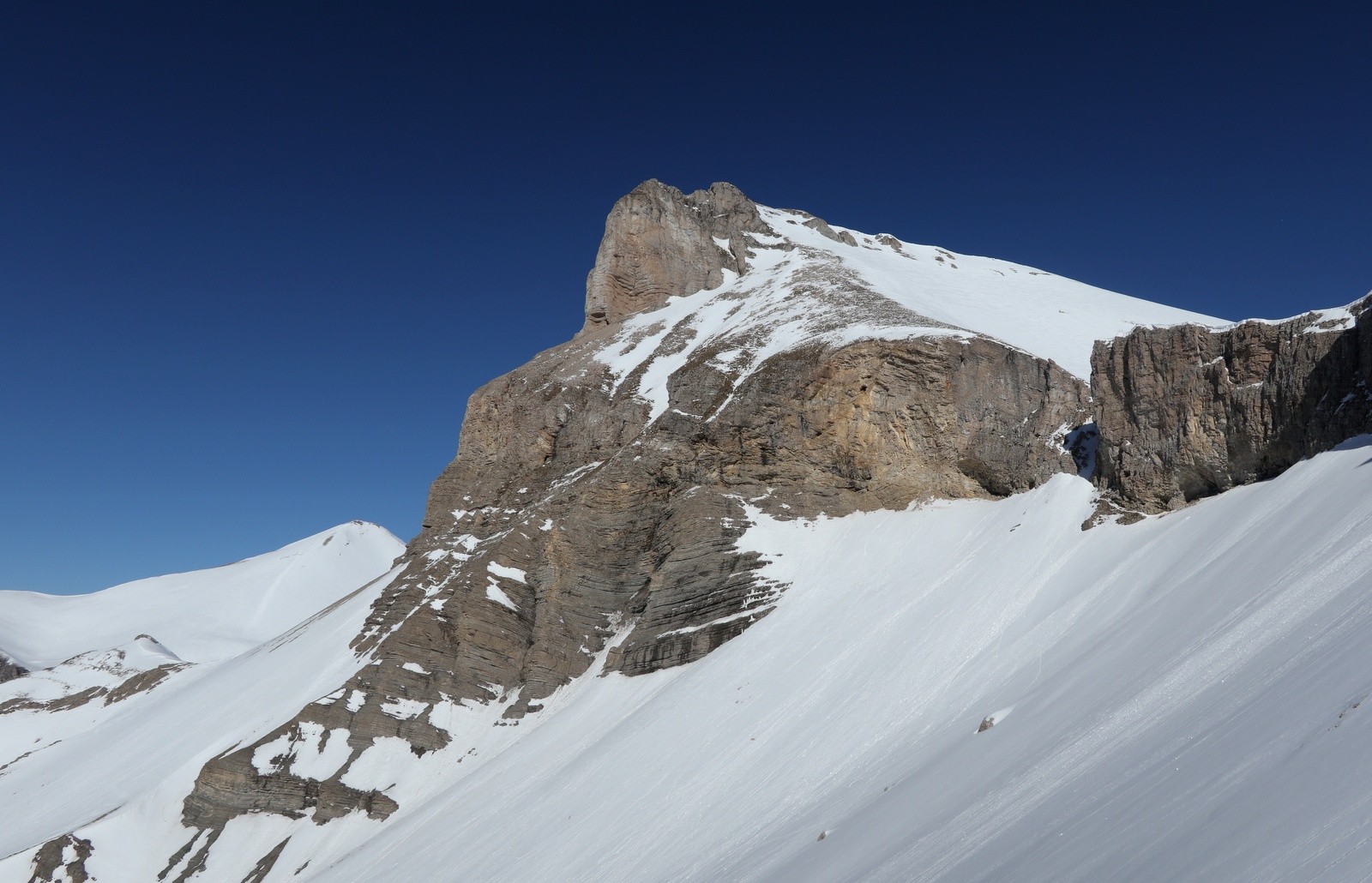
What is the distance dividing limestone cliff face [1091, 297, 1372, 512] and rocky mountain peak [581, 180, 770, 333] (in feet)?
101

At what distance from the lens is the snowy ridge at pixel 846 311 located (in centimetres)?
3709

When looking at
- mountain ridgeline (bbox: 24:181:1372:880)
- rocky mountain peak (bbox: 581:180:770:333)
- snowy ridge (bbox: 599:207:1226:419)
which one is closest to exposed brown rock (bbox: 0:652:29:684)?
mountain ridgeline (bbox: 24:181:1372:880)

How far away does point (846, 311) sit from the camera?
38.0 metres

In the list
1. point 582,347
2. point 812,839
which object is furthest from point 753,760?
point 582,347

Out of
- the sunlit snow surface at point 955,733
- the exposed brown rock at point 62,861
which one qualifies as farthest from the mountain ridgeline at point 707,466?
the exposed brown rock at point 62,861

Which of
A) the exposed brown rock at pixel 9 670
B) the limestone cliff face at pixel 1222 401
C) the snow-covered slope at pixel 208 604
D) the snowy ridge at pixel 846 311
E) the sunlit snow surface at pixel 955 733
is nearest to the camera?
the sunlit snow surface at pixel 955 733

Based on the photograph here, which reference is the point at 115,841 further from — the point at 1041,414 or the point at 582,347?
the point at 1041,414

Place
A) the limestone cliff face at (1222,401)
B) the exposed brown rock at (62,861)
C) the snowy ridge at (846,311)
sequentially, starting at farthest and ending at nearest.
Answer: the snowy ridge at (846,311) → the exposed brown rock at (62,861) → the limestone cliff face at (1222,401)

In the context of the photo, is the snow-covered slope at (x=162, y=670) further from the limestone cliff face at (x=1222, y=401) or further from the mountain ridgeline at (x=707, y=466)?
the limestone cliff face at (x=1222, y=401)

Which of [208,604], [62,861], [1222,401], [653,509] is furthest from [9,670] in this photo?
[1222,401]

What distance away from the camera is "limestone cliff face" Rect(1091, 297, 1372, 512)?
58.5 ft

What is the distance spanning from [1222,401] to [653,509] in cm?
1939

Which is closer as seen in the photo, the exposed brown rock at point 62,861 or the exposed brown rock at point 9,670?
the exposed brown rock at point 62,861

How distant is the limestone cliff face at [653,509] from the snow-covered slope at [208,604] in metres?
62.3
